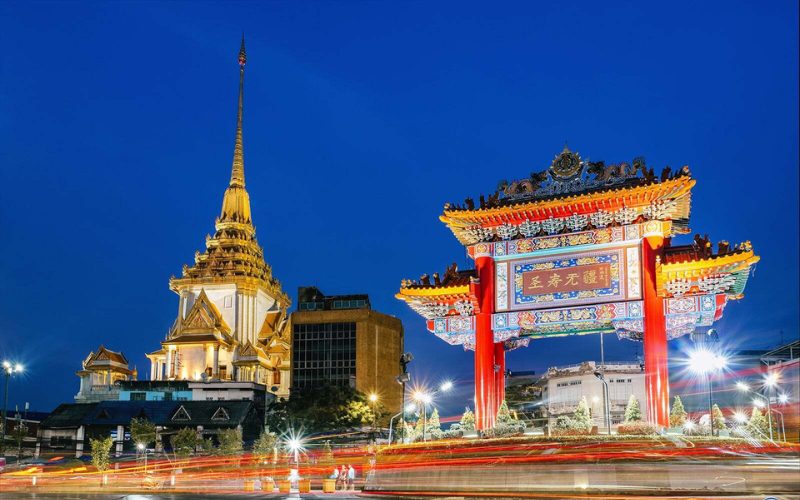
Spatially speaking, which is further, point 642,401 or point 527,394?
point 527,394

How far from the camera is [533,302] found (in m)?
34.7

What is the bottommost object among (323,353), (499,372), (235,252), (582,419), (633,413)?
(582,419)

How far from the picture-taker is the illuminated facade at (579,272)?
3244 cm

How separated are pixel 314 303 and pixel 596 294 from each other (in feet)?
210

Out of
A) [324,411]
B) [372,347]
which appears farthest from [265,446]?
[372,347]

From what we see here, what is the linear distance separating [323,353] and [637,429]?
209 feet

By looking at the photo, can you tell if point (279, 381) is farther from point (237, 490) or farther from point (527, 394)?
point (237, 490)

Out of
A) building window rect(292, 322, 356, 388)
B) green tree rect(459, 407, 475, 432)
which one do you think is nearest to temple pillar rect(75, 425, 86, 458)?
building window rect(292, 322, 356, 388)

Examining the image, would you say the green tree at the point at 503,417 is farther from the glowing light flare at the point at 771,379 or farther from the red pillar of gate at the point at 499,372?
the glowing light flare at the point at 771,379

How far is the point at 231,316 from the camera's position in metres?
91.1

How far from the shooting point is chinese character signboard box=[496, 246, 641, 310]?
109 feet

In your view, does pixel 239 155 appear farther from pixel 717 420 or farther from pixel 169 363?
pixel 717 420

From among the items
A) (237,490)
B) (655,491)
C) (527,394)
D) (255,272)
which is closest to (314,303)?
(255,272)

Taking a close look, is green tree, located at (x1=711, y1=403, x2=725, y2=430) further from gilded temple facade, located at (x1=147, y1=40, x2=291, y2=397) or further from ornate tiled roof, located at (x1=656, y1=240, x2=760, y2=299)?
gilded temple facade, located at (x1=147, y1=40, x2=291, y2=397)
